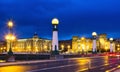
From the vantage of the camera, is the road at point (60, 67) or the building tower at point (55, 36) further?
the building tower at point (55, 36)

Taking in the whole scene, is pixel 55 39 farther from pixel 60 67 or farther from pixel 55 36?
pixel 60 67

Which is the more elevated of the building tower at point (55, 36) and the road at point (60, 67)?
the building tower at point (55, 36)

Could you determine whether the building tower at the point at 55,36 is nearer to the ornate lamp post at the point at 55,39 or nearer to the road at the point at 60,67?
the ornate lamp post at the point at 55,39

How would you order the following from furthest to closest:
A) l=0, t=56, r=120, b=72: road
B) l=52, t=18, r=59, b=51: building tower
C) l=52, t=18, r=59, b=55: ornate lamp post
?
l=52, t=18, r=59, b=51: building tower
l=52, t=18, r=59, b=55: ornate lamp post
l=0, t=56, r=120, b=72: road

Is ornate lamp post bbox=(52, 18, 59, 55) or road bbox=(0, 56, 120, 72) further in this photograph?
ornate lamp post bbox=(52, 18, 59, 55)

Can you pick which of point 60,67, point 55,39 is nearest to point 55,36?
point 55,39

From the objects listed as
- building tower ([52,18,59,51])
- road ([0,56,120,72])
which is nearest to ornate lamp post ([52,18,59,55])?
building tower ([52,18,59,51])

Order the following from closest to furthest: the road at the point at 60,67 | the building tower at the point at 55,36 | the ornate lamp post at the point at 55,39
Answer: the road at the point at 60,67, the ornate lamp post at the point at 55,39, the building tower at the point at 55,36

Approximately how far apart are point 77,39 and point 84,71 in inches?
6704

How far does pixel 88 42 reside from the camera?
7530 inches

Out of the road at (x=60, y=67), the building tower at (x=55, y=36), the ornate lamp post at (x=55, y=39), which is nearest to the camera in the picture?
the road at (x=60, y=67)

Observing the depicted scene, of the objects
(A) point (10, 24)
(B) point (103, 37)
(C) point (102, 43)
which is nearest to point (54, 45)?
(A) point (10, 24)

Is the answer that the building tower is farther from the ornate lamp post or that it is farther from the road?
the road

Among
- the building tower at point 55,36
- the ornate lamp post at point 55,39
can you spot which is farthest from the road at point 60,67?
the building tower at point 55,36
